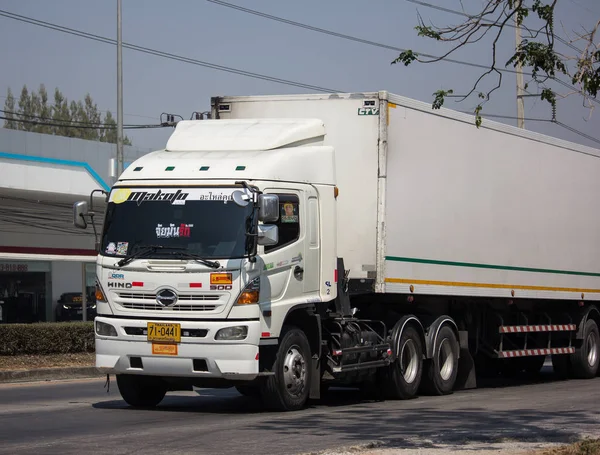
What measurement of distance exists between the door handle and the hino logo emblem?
1.58 metres

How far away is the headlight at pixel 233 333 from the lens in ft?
40.2

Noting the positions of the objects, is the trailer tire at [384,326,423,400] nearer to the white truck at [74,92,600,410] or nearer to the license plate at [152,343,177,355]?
the white truck at [74,92,600,410]

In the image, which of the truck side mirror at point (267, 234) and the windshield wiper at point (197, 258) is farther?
the truck side mirror at point (267, 234)

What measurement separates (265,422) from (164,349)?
1.48 m

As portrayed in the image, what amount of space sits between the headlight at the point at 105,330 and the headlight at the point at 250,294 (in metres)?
1.55

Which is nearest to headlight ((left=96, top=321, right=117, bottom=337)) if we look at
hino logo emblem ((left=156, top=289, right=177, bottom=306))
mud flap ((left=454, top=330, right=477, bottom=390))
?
hino logo emblem ((left=156, top=289, right=177, bottom=306))

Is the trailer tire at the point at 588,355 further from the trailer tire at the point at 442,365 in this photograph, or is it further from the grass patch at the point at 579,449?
the grass patch at the point at 579,449

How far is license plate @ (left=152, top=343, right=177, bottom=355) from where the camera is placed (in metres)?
12.4

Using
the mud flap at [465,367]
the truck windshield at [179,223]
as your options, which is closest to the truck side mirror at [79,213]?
the truck windshield at [179,223]

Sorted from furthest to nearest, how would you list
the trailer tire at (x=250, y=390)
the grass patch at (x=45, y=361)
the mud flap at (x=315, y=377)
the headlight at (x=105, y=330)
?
the grass patch at (x=45, y=361) → the trailer tire at (x=250, y=390) → the mud flap at (x=315, y=377) → the headlight at (x=105, y=330)

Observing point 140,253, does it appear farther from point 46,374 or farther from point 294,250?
point 46,374

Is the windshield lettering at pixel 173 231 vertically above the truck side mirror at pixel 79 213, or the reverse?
the truck side mirror at pixel 79 213

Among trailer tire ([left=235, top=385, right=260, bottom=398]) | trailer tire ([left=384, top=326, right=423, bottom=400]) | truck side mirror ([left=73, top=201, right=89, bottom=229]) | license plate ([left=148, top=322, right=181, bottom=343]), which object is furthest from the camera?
trailer tire ([left=384, top=326, right=423, bottom=400])

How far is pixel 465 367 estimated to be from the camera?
681 inches
